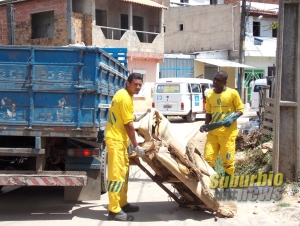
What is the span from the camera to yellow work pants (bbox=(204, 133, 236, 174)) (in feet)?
19.1


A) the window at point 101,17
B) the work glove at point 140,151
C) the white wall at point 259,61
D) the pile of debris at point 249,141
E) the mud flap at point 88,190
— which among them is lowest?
the mud flap at point 88,190

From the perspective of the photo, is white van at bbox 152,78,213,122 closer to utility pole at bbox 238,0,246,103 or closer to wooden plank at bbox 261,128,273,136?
utility pole at bbox 238,0,246,103

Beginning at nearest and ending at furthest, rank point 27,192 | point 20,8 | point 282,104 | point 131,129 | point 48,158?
point 131,129
point 48,158
point 282,104
point 27,192
point 20,8

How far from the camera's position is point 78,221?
5.21m

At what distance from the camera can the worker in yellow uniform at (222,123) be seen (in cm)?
583

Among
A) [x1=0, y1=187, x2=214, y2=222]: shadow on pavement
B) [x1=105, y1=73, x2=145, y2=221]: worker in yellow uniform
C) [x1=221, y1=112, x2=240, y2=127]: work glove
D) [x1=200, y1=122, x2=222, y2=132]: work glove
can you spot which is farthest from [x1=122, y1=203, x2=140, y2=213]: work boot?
[x1=221, y1=112, x2=240, y2=127]: work glove

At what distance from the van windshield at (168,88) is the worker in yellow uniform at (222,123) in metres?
12.5

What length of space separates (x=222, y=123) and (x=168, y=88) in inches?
514

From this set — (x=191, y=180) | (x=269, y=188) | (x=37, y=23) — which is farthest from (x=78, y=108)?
(x=37, y=23)

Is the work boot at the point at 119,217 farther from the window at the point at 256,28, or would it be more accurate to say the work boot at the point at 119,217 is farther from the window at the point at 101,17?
the window at the point at 256,28

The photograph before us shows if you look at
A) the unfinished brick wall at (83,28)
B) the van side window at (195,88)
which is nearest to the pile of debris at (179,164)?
the van side window at (195,88)

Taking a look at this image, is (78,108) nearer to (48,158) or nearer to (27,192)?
(48,158)

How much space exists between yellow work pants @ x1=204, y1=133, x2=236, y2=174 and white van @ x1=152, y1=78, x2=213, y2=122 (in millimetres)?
12474

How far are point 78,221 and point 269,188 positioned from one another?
113 inches
